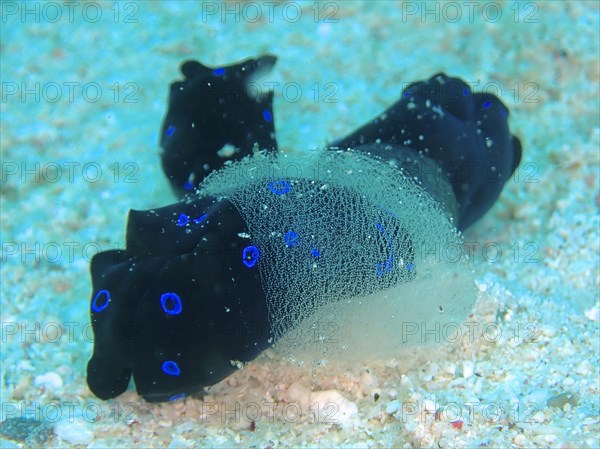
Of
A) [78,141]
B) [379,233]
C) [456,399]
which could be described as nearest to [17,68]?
[78,141]

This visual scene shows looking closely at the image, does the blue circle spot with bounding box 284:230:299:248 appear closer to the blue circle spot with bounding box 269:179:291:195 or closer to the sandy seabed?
the blue circle spot with bounding box 269:179:291:195

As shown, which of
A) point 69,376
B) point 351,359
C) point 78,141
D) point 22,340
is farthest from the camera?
point 78,141

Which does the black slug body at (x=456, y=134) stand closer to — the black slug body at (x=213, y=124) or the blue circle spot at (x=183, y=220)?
the black slug body at (x=213, y=124)

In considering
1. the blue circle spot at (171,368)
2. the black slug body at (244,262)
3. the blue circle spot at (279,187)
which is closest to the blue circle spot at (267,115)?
the black slug body at (244,262)

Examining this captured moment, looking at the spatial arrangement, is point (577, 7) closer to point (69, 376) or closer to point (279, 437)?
point (279, 437)

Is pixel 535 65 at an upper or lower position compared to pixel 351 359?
upper

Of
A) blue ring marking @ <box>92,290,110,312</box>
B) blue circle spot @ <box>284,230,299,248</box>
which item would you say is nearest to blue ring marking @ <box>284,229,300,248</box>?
blue circle spot @ <box>284,230,299,248</box>
